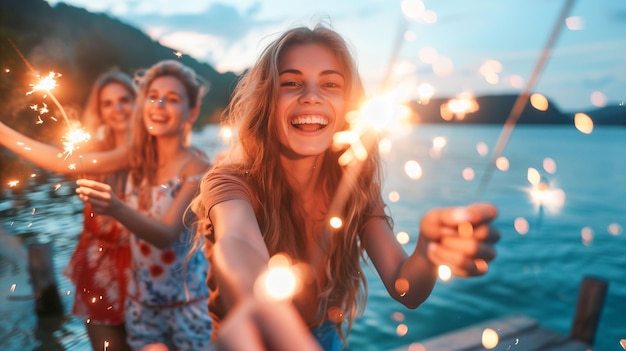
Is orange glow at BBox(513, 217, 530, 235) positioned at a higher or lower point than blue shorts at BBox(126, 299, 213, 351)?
higher

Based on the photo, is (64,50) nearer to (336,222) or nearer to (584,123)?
(336,222)

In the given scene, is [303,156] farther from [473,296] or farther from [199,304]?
[473,296]

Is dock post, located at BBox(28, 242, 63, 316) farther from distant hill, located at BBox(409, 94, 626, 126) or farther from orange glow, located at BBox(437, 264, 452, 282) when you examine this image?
orange glow, located at BBox(437, 264, 452, 282)

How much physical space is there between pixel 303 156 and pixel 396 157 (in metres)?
31.7

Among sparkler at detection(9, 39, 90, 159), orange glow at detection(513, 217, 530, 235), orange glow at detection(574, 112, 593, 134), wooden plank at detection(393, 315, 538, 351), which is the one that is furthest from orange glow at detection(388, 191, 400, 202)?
orange glow at detection(574, 112, 593, 134)

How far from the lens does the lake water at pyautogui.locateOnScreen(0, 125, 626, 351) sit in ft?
10.7

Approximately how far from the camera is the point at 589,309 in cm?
516

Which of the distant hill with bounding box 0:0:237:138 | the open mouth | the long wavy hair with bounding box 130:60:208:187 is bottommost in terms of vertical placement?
the open mouth

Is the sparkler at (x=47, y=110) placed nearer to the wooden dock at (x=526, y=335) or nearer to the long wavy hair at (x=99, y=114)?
the long wavy hair at (x=99, y=114)

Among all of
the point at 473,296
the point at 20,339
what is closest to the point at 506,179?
the point at 473,296

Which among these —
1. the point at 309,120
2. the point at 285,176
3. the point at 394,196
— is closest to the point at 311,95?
the point at 309,120

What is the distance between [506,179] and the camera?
2484cm

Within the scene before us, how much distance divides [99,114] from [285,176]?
1735 mm

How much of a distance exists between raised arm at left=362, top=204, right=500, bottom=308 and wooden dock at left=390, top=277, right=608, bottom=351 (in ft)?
6.76
